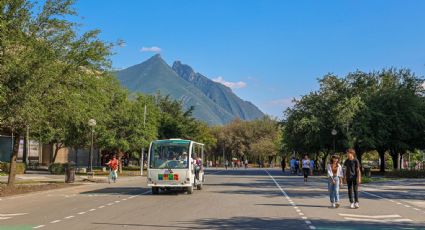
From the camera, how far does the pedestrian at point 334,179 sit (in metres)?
18.7

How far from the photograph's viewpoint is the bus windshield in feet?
83.6

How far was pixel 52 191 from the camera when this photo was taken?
1052 inches

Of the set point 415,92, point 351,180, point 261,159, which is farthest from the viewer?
point 261,159

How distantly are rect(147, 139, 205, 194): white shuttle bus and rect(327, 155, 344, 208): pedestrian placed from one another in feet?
25.5

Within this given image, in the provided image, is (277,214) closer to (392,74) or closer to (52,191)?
(52,191)

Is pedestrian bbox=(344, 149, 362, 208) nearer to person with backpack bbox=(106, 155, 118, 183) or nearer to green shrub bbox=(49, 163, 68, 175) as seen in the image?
person with backpack bbox=(106, 155, 118, 183)

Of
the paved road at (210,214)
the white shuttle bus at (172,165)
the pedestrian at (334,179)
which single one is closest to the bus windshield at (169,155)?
the white shuttle bus at (172,165)

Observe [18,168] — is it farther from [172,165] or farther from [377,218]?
[377,218]

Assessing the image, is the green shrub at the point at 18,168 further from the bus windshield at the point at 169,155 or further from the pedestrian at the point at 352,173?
the pedestrian at the point at 352,173

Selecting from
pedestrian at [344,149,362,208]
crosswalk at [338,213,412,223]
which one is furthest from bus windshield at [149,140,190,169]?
crosswalk at [338,213,412,223]

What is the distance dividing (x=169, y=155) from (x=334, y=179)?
922cm

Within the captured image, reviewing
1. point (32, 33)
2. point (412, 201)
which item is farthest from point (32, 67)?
point (412, 201)

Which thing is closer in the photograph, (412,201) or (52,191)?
(412,201)

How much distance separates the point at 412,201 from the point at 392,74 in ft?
128
